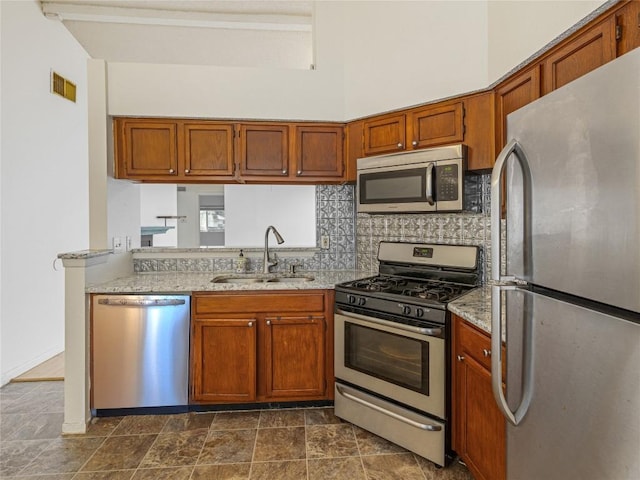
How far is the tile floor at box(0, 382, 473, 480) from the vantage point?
198cm

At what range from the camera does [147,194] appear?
128 inches

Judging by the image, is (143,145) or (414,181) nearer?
(414,181)

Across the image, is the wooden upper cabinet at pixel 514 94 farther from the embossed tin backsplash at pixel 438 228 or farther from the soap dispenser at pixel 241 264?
the soap dispenser at pixel 241 264

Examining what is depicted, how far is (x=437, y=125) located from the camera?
7.94 ft

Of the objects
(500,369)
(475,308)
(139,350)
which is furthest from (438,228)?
(139,350)

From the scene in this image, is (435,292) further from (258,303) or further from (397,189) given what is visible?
(258,303)

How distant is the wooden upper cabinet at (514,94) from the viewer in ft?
5.84

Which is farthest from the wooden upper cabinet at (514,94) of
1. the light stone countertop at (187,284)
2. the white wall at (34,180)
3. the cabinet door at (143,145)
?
the white wall at (34,180)

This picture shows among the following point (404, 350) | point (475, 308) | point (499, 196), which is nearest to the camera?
point (499, 196)

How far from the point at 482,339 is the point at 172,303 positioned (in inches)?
74.1

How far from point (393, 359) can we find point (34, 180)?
344 cm

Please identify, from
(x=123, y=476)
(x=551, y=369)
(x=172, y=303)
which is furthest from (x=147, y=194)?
(x=551, y=369)

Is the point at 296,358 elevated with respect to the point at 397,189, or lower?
lower

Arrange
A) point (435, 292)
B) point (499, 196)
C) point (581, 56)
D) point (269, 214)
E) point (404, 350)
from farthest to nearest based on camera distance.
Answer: point (269, 214) < point (435, 292) < point (404, 350) < point (581, 56) < point (499, 196)
